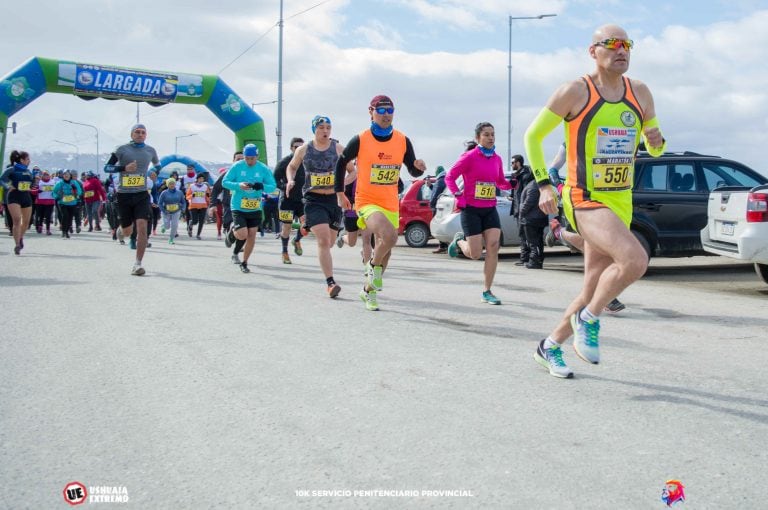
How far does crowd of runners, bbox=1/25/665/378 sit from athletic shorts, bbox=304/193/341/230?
0.01 meters

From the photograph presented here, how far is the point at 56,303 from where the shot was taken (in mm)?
8359

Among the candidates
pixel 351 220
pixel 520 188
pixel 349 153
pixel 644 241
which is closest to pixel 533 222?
pixel 520 188

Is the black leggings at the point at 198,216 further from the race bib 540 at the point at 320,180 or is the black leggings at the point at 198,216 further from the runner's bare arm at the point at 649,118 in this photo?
the runner's bare arm at the point at 649,118

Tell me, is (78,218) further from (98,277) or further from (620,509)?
(620,509)

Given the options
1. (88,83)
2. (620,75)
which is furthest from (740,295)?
(88,83)

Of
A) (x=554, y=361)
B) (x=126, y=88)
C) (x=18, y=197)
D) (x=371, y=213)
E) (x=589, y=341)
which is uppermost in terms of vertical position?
(x=126, y=88)

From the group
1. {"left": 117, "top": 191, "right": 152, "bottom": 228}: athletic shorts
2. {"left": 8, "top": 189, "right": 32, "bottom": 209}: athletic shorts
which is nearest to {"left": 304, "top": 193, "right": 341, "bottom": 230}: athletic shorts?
{"left": 117, "top": 191, "right": 152, "bottom": 228}: athletic shorts

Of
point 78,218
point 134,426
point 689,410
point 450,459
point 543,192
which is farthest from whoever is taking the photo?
point 78,218

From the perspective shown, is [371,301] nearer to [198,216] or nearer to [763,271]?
[763,271]

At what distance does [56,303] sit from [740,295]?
8032 mm

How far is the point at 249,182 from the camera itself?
1204 cm

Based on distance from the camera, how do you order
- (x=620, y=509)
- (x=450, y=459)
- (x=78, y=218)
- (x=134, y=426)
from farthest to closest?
(x=78, y=218), (x=134, y=426), (x=450, y=459), (x=620, y=509)

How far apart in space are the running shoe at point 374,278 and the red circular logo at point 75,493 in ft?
16.5

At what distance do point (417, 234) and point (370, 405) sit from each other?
15.3 m
